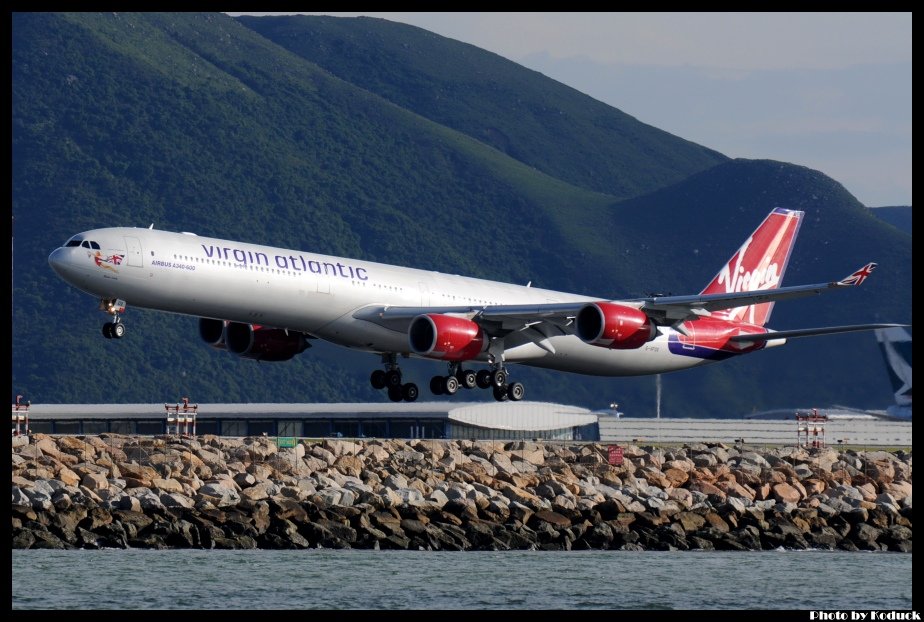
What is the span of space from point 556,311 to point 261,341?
39.3ft

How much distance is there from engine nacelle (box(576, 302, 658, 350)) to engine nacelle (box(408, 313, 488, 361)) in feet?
13.7

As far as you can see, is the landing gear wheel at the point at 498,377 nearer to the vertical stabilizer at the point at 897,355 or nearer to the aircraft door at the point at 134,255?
the aircraft door at the point at 134,255

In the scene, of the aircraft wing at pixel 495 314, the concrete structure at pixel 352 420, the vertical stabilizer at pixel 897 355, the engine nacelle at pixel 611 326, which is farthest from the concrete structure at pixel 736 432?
the vertical stabilizer at pixel 897 355

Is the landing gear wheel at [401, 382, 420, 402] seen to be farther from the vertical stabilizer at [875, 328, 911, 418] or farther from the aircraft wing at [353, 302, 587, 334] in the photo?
the vertical stabilizer at [875, 328, 911, 418]

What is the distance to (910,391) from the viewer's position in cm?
15138

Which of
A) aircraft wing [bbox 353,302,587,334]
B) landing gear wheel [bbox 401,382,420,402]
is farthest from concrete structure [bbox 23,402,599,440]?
aircraft wing [bbox 353,302,587,334]

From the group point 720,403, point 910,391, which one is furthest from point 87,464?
point 910,391

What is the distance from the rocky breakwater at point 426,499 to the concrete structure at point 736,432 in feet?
76.5

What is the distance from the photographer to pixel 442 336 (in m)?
59.4

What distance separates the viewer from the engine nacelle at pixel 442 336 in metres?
59.3

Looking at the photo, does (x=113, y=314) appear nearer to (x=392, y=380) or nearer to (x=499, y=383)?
(x=392, y=380)

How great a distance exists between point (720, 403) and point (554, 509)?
82.1 meters

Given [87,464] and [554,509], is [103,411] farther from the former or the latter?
[554,509]

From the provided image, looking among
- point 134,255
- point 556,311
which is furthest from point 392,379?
A: point 134,255
